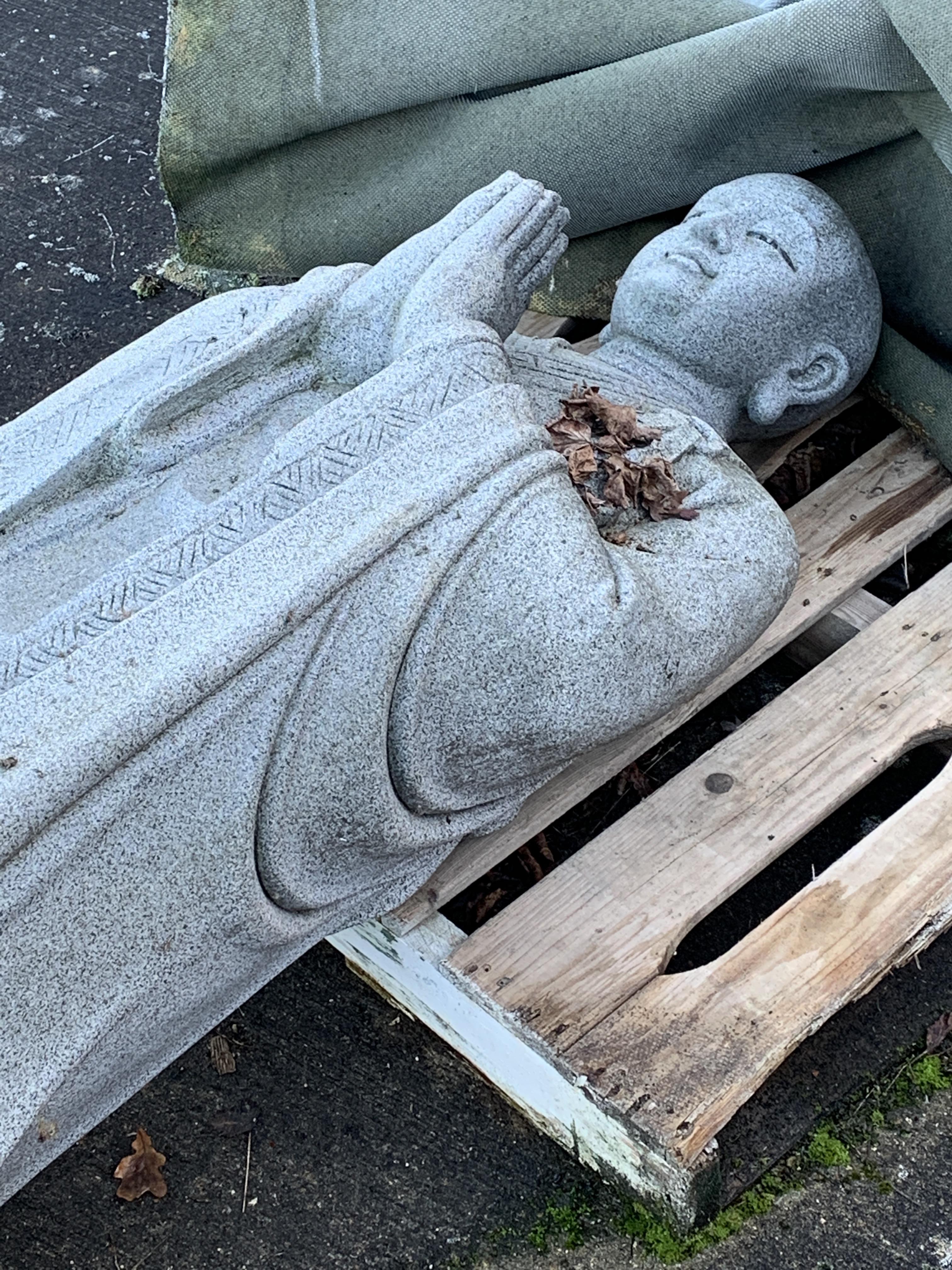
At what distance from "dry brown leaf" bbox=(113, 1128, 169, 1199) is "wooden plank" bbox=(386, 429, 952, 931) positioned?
600mm

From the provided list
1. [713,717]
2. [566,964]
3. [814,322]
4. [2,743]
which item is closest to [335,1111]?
[566,964]

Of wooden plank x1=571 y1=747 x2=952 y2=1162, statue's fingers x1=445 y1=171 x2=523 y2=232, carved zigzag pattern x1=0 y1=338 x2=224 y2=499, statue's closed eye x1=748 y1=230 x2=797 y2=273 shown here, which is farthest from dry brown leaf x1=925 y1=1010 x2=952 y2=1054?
carved zigzag pattern x1=0 y1=338 x2=224 y2=499

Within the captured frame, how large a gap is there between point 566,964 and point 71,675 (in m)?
0.99

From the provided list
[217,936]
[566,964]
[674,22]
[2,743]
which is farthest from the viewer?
[674,22]

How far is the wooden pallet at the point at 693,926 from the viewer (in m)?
2.12

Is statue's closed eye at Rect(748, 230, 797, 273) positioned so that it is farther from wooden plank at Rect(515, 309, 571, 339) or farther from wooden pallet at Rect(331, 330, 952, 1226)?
wooden plank at Rect(515, 309, 571, 339)

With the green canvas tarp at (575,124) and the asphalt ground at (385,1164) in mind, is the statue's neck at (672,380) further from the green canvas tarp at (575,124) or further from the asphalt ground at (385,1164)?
the asphalt ground at (385,1164)

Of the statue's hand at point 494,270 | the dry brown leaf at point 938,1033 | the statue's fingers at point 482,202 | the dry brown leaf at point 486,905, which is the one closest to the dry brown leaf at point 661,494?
the statue's hand at point 494,270

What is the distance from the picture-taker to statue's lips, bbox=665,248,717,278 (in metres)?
2.78

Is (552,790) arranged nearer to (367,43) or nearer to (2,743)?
(2,743)

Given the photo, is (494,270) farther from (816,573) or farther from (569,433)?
(816,573)

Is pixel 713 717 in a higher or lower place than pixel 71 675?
lower

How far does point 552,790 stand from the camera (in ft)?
8.53

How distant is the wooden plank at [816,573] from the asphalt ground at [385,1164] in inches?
13.6
